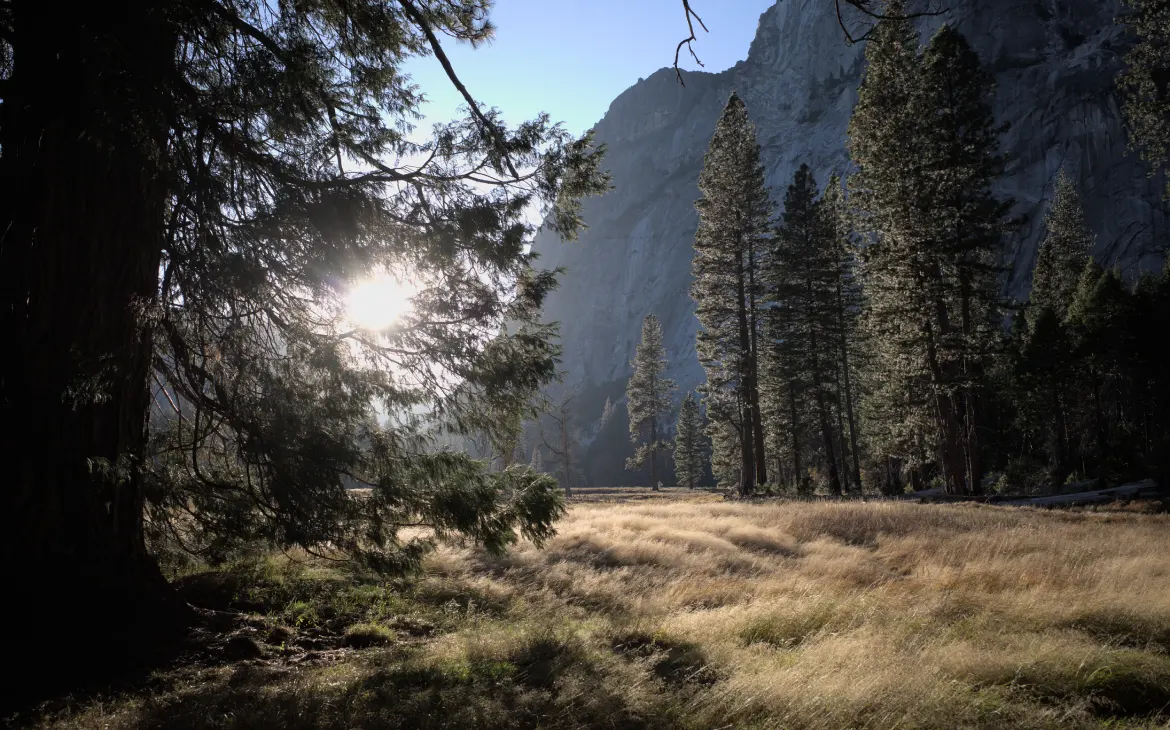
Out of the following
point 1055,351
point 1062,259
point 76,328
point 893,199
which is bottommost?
point 76,328

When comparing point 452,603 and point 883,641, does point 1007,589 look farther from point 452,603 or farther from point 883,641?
point 452,603

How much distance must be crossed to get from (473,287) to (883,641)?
5329 mm

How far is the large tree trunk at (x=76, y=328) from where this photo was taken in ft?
14.2

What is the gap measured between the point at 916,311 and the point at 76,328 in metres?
20.4

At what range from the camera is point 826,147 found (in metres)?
104

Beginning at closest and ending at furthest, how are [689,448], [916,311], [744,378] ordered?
[916,311] → [744,378] → [689,448]

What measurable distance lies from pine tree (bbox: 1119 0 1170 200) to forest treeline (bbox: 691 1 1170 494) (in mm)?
4960

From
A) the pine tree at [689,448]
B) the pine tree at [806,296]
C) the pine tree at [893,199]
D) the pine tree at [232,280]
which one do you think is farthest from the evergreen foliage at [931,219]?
the pine tree at [689,448]

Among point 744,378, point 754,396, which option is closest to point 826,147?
point 744,378

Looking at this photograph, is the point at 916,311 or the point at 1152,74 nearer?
the point at 1152,74

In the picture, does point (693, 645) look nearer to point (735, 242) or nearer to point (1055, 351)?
point (735, 242)

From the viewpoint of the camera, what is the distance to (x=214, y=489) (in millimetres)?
6383

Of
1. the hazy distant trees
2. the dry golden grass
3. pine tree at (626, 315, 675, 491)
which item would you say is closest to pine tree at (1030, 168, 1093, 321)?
pine tree at (626, 315, 675, 491)

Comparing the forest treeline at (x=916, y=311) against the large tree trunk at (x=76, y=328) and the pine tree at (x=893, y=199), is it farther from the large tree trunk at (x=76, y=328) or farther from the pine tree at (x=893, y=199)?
the large tree trunk at (x=76, y=328)
